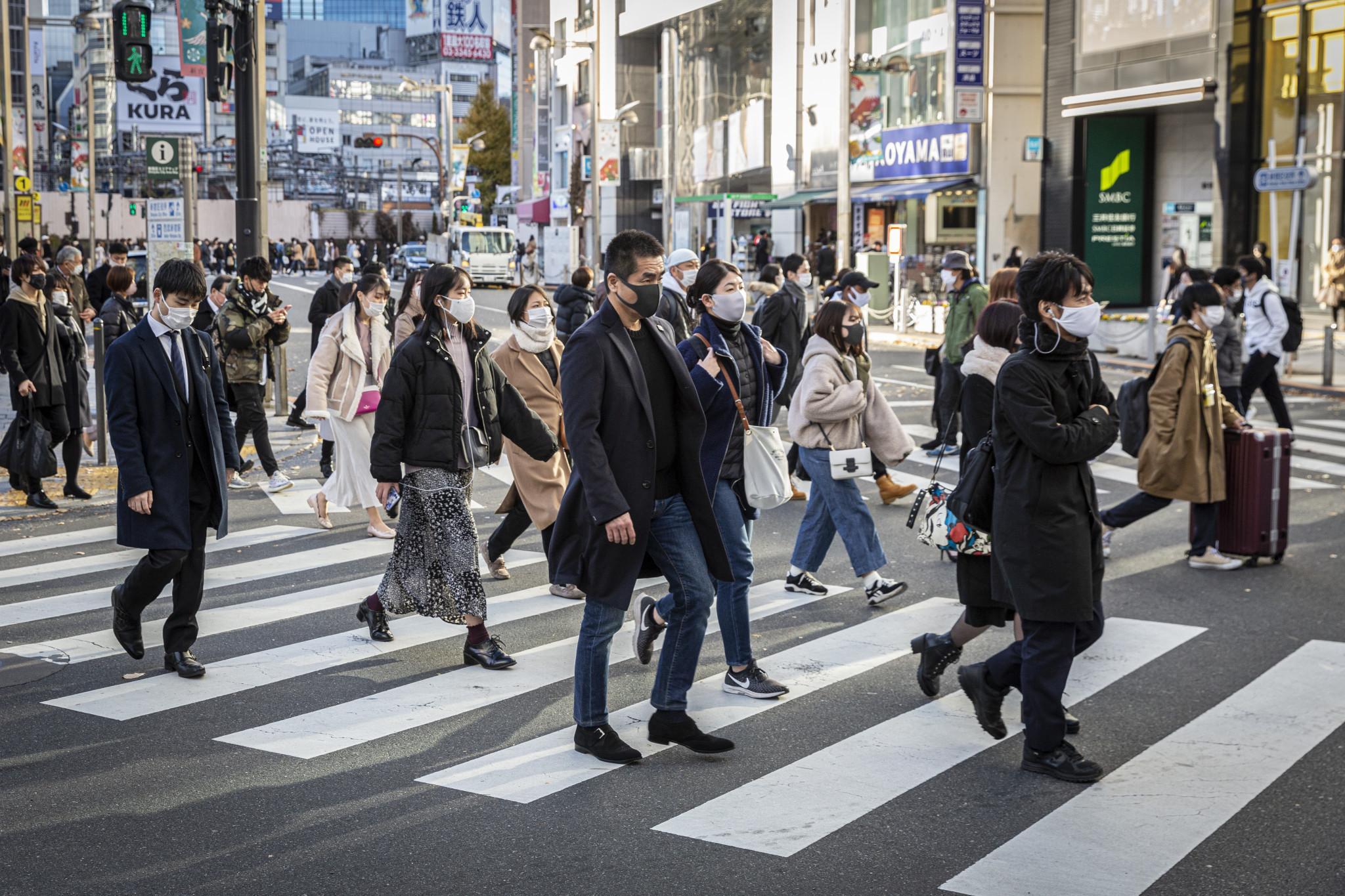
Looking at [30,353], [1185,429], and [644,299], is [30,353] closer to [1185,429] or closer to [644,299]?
[644,299]

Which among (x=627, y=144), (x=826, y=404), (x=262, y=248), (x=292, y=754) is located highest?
(x=627, y=144)

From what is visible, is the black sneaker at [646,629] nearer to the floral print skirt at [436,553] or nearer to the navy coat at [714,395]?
the navy coat at [714,395]

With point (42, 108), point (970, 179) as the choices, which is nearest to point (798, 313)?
point (970, 179)

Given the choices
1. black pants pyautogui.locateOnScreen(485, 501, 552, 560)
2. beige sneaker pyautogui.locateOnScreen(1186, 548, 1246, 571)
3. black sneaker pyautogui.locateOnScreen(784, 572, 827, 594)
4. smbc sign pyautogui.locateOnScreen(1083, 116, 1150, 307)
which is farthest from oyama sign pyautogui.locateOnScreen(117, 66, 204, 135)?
smbc sign pyautogui.locateOnScreen(1083, 116, 1150, 307)

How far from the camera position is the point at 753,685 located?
6988 millimetres

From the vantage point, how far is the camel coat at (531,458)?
29.7 ft

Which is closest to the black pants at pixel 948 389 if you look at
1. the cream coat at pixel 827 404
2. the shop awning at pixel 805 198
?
the cream coat at pixel 827 404

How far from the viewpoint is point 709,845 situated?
16.8 feet

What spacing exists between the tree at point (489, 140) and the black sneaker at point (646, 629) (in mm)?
106066

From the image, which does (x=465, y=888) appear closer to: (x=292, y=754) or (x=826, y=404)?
(x=292, y=754)

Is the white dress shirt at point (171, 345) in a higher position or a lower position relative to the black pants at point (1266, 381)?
higher

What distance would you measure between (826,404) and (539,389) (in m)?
1.75

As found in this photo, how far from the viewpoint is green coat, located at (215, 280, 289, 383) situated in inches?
507

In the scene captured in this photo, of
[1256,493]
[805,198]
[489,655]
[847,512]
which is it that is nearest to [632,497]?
[489,655]
